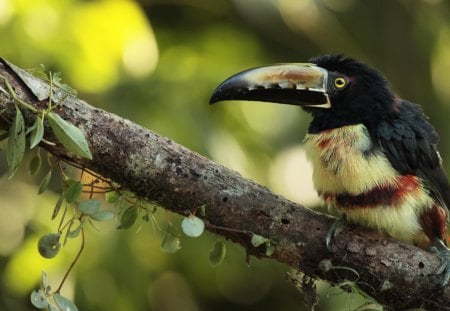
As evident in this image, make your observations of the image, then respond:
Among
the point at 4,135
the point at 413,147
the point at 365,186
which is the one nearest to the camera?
the point at 4,135

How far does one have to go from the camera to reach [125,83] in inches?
165

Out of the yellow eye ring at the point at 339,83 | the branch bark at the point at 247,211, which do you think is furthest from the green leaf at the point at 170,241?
the yellow eye ring at the point at 339,83

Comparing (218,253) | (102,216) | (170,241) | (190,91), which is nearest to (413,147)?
(218,253)

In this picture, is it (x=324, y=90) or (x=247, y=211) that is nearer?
(x=247, y=211)

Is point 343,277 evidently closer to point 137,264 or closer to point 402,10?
point 137,264

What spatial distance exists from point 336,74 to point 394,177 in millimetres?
435

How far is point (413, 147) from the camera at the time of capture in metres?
3.01

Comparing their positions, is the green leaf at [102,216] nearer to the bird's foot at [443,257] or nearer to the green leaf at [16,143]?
the green leaf at [16,143]

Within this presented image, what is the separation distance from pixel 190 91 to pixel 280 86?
1.27 meters

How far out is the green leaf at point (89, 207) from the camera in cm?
244

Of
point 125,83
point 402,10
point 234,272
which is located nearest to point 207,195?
point 125,83

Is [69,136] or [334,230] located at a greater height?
[334,230]

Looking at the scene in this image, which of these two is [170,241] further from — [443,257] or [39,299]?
[443,257]

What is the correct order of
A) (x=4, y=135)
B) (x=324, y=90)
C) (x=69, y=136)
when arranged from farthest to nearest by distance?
(x=324, y=90) → (x=4, y=135) → (x=69, y=136)
